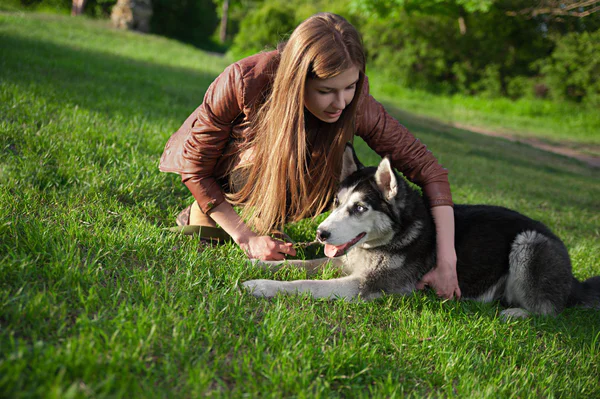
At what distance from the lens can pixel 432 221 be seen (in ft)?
10.3

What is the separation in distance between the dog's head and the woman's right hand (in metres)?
0.32

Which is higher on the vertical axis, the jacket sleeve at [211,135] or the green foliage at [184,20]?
the green foliage at [184,20]

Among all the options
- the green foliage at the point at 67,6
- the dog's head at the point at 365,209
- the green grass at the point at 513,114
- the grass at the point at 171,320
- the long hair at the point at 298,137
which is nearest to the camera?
the grass at the point at 171,320

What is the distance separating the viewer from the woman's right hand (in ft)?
9.60

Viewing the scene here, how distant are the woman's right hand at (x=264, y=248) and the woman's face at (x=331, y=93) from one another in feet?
3.00

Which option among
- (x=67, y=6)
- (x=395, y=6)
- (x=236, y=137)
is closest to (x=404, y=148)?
(x=236, y=137)

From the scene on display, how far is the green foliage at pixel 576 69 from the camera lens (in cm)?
1758

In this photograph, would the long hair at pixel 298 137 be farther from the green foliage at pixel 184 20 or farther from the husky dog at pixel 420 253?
the green foliage at pixel 184 20

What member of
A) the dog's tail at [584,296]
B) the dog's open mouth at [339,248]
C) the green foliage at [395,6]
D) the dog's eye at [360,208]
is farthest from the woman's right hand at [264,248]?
the green foliage at [395,6]

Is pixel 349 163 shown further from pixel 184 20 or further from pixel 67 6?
pixel 184 20

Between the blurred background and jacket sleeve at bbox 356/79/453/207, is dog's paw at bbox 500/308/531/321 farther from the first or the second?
the blurred background

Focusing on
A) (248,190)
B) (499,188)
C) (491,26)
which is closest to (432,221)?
(248,190)

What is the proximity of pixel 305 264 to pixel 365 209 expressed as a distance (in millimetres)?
604

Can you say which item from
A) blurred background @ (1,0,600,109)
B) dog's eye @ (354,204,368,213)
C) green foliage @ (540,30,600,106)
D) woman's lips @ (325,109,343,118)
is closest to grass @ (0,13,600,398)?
dog's eye @ (354,204,368,213)
